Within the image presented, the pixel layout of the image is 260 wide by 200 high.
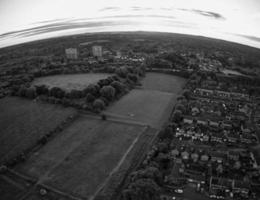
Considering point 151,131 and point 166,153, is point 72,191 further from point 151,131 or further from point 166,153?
point 151,131

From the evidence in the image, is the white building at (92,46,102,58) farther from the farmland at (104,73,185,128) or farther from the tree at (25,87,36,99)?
the tree at (25,87,36,99)

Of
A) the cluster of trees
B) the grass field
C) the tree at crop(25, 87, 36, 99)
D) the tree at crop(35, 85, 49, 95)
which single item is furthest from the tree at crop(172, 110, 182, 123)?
the tree at crop(25, 87, 36, 99)

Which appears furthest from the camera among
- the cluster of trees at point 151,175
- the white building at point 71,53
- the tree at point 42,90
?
the white building at point 71,53

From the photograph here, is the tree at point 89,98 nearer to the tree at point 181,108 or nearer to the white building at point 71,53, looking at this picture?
the tree at point 181,108

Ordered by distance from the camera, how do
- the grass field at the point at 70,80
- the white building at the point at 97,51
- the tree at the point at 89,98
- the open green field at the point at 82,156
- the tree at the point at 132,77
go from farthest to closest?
the white building at the point at 97,51 → the tree at the point at 132,77 → the grass field at the point at 70,80 → the tree at the point at 89,98 → the open green field at the point at 82,156

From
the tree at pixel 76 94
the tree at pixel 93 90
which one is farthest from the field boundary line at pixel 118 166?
the tree at pixel 76 94

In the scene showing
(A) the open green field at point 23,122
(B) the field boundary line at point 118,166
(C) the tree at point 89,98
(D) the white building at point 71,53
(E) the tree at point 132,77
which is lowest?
(B) the field boundary line at point 118,166

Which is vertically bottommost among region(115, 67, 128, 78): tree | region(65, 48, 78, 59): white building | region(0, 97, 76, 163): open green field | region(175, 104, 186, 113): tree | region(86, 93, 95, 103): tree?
region(0, 97, 76, 163): open green field

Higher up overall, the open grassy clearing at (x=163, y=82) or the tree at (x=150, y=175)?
the open grassy clearing at (x=163, y=82)
